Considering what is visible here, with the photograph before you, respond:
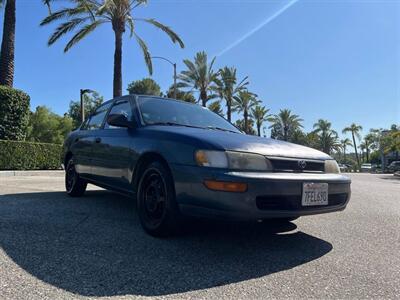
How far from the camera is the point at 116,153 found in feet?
14.8

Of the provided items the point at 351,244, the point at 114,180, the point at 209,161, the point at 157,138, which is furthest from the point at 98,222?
the point at 351,244

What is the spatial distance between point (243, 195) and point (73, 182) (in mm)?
3896

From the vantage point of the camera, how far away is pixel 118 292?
7.91 feet

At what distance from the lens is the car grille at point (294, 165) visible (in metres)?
3.29

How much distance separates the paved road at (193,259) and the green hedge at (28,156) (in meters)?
10.0

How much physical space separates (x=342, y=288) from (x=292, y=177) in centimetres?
97

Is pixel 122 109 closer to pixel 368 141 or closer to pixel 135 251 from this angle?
pixel 135 251

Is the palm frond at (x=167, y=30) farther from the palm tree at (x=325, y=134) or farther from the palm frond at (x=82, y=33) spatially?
the palm tree at (x=325, y=134)

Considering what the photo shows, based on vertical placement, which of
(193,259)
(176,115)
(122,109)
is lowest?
(193,259)

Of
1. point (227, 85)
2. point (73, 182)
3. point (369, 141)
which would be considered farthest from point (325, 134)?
point (73, 182)

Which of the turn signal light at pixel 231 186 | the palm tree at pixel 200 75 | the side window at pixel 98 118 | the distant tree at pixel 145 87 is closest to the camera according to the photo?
the turn signal light at pixel 231 186

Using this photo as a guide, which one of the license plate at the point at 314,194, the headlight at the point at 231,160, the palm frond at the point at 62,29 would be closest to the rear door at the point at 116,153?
the headlight at the point at 231,160

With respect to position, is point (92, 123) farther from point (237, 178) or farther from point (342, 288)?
point (342, 288)

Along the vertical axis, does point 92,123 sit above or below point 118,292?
above
